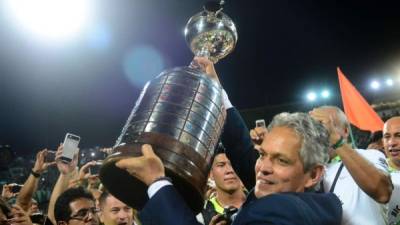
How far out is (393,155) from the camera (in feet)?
12.0

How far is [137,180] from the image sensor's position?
168cm

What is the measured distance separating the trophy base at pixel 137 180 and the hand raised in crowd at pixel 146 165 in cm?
3

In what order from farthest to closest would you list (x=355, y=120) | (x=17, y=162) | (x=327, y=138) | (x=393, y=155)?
1. (x=17, y=162)
2. (x=355, y=120)
3. (x=393, y=155)
4. (x=327, y=138)

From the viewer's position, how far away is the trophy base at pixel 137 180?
5.08ft

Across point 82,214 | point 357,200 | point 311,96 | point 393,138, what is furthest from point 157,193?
point 311,96

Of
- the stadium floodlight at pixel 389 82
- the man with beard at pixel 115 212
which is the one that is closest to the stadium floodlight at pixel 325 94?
the stadium floodlight at pixel 389 82

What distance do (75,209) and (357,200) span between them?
5.59 ft

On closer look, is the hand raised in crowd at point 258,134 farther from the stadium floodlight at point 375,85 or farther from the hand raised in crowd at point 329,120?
the stadium floodlight at point 375,85

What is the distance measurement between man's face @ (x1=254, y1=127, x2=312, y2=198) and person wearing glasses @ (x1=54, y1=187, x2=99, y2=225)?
62.6 inches

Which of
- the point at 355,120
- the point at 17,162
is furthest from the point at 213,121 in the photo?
the point at 17,162

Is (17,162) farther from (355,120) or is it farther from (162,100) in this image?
(162,100)

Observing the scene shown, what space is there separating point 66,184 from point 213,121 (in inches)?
104

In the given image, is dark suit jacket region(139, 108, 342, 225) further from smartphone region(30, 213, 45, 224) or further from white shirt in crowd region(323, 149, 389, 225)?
smartphone region(30, 213, 45, 224)

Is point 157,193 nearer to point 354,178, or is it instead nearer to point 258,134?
point 258,134
